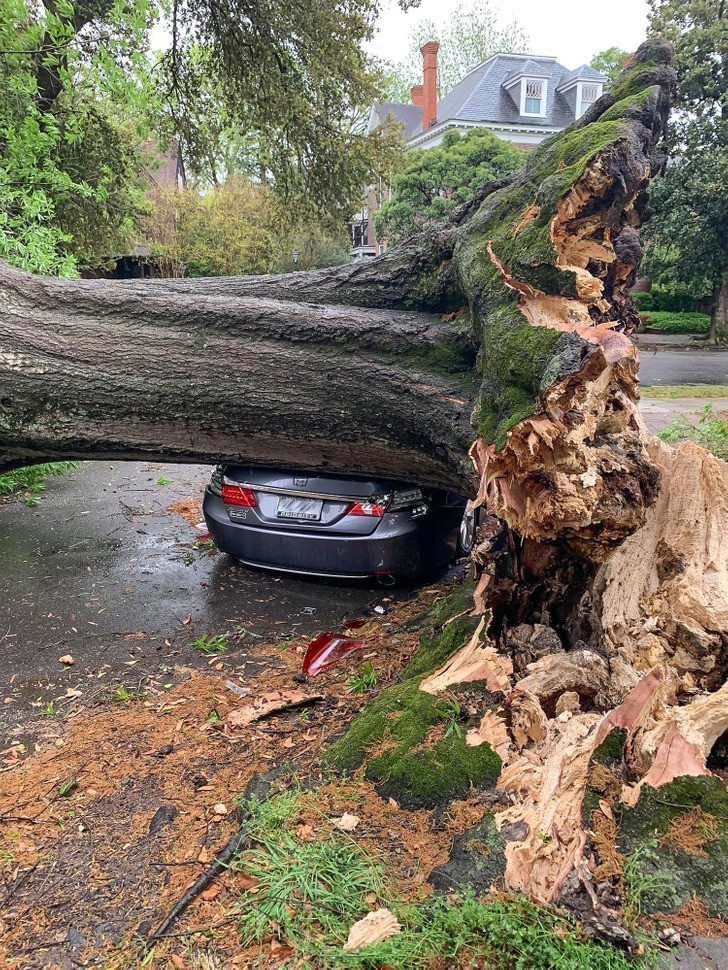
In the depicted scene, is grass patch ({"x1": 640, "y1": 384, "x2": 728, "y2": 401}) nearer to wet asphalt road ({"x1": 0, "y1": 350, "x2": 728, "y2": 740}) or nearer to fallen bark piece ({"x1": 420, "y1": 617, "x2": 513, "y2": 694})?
wet asphalt road ({"x1": 0, "y1": 350, "x2": 728, "y2": 740})

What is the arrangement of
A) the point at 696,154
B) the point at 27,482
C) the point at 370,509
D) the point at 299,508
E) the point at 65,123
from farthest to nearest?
the point at 696,154 → the point at 65,123 → the point at 27,482 → the point at 299,508 → the point at 370,509

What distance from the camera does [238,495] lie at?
4.59 m

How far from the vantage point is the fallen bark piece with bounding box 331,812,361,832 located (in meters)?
2.27

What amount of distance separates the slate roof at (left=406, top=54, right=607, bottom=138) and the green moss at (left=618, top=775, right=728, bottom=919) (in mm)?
37670

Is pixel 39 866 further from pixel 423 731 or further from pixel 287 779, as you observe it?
pixel 423 731

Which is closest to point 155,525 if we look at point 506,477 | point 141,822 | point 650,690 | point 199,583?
point 199,583

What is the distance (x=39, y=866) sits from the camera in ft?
7.59

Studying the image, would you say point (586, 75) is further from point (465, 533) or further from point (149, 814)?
point (149, 814)

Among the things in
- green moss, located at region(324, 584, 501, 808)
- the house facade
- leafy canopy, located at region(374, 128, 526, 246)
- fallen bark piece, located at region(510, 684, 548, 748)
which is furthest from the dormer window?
fallen bark piece, located at region(510, 684, 548, 748)

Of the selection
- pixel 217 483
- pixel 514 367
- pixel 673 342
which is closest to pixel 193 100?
pixel 217 483

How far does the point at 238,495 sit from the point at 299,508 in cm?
46

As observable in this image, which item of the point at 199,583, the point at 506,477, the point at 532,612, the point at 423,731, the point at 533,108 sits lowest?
the point at 199,583

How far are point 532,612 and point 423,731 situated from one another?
2.39 ft

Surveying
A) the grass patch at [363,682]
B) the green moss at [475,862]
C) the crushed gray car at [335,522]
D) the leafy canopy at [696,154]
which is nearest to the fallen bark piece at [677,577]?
the green moss at [475,862]
